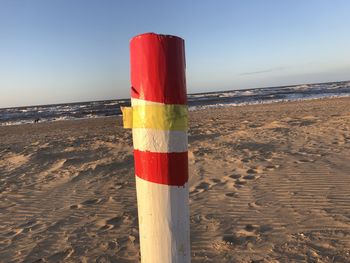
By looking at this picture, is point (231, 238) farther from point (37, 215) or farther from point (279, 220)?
point (37, 215)

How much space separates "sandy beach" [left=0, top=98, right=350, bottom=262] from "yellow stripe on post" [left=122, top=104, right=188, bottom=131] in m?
2.31

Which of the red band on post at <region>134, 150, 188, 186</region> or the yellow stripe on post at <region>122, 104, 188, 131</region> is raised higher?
the yellow stripe on post at <region>122, 104, 188, 131</region>

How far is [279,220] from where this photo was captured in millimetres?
4258

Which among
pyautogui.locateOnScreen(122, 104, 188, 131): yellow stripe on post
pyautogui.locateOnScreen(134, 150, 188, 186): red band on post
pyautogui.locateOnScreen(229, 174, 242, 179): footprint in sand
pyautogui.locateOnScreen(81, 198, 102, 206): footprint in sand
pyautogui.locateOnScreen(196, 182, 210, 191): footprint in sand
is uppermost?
pyautogui.locateOnScreen(122, 104, 188, 131): yellow stripe on post

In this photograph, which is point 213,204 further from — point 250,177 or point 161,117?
point 161,117

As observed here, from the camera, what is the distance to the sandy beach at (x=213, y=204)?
370 centimetres

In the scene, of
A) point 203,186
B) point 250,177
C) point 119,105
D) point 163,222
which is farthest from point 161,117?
point 119,105

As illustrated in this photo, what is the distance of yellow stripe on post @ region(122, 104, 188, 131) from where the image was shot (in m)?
1.48

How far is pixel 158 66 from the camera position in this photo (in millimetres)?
1450

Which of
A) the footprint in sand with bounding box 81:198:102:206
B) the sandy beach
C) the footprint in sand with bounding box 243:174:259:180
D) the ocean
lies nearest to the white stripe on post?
the sandy beach

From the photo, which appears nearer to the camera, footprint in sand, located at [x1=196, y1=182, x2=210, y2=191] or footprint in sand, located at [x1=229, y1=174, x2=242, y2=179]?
footprint in sand, located at [x1=196, y1=182, x2=210, y2=191]

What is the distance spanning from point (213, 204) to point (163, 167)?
3.59 metres

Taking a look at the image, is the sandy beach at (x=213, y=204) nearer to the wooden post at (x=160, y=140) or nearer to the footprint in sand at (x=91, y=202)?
the footprint in sand at (x=91, y=202)

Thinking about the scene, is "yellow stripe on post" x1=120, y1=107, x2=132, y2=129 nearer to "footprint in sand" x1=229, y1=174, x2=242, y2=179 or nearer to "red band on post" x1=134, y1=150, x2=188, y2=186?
"red band on post" x1=134, y1=150, x2=188, y2=186
